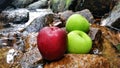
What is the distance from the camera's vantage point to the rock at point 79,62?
3.86m

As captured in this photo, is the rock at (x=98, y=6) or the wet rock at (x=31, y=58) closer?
the wet rock at (x=31, y=58)

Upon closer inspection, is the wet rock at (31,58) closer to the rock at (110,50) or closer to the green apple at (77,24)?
the green apple at (77,24)

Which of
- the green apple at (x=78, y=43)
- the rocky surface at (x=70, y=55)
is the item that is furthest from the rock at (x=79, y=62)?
the green apple at (x=78, y=43)

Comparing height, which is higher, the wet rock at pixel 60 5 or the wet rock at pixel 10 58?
the wet rock at pixel 10 58

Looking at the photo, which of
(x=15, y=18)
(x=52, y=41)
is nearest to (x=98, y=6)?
(x=15, y=18)

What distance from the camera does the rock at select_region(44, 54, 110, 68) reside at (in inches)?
152

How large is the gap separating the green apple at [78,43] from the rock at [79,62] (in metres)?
0.10

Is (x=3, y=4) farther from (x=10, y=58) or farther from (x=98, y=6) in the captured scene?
(x=10, y=58)

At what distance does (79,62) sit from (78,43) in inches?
10.5

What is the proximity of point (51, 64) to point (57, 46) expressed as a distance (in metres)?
0.29

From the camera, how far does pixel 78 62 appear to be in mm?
3943

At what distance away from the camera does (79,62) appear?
155 inches

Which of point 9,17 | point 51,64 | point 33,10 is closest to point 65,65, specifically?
point 51,64

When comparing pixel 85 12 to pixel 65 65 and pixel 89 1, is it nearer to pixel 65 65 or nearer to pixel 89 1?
pixel 89 1
